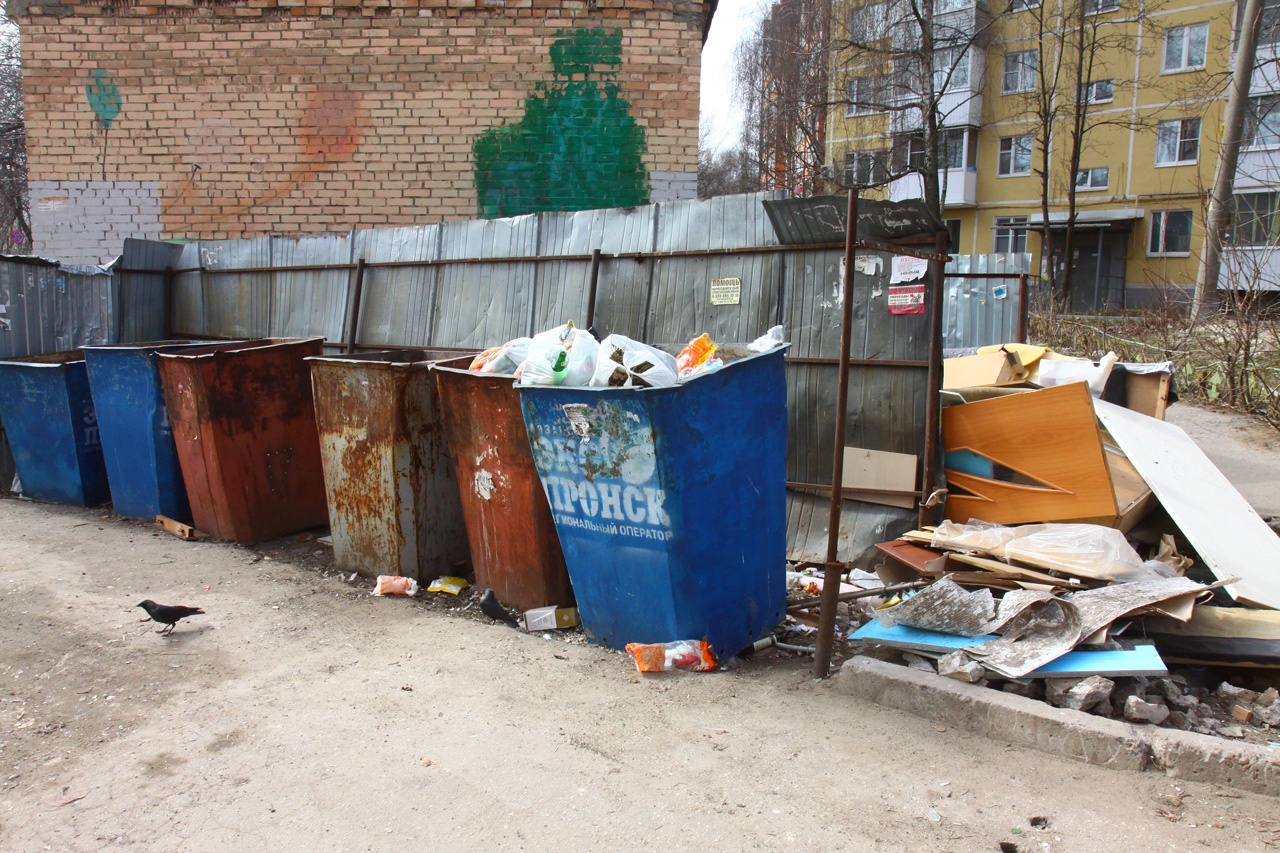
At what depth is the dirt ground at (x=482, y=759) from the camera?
262cm

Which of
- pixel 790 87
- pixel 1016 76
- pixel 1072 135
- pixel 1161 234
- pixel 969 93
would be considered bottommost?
pixel 1161 234

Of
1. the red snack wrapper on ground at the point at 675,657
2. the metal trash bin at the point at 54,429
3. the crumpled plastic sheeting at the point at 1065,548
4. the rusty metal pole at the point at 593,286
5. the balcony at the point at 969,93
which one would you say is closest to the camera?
the red snack wrapper on ground at the point at 675,657

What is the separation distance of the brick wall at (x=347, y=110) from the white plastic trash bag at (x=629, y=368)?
5.84m

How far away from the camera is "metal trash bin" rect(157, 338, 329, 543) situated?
18.6 feet

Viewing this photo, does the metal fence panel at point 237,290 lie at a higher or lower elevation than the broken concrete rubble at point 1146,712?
higher

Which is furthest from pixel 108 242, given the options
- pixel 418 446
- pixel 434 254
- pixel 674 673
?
pixel 674 673

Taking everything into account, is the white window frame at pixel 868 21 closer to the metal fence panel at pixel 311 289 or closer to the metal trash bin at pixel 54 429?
the metal fence panel at pixel 311 289

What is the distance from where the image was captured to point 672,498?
3594mm

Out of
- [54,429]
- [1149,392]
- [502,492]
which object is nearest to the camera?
[502,492]

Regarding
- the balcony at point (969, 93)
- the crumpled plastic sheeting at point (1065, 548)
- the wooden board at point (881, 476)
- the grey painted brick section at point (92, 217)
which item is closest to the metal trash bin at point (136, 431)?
the grey painted brick section at point (92, 217)

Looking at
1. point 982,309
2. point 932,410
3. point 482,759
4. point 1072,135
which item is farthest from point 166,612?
point 1072,135

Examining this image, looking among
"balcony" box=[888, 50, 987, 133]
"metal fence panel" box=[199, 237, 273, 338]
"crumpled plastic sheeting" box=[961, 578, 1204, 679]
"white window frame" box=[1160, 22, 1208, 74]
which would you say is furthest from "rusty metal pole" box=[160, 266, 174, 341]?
"white window frame" box=[1160, 22, 1208, 74]

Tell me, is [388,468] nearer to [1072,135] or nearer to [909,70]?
[909,70]

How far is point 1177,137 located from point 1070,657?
108 ft
